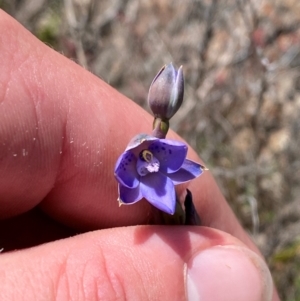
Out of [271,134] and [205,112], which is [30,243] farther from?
[271,134]

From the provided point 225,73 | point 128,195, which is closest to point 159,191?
point 128,195

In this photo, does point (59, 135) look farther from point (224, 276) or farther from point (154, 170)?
point (224, 276)

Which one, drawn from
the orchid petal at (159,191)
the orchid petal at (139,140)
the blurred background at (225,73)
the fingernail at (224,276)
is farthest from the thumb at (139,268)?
the blurred background at (225,73)

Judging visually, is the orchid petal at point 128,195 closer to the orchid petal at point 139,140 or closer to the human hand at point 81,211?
the orchid petal at point 139,140

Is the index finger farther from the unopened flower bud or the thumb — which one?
the unopened flower bud

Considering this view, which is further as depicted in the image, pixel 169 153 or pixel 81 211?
pixel 81 211

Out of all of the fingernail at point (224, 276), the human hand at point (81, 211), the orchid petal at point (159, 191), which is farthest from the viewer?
the fingernail at point (224, 276)

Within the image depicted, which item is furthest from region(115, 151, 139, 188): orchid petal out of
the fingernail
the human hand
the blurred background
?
the blurred background
